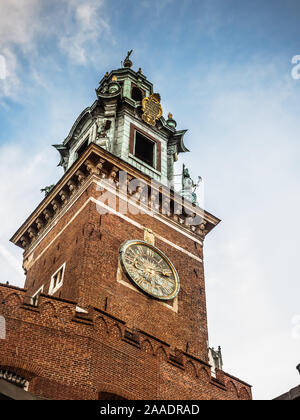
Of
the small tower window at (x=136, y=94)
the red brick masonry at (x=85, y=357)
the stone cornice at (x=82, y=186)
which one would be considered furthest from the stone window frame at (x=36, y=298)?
the small tower window at (x=136, y=94)

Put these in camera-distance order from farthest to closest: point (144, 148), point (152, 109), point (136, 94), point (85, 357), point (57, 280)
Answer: point (136, 94), point (152, 109), point (144, 148), point (57, 280), point (85, 357)

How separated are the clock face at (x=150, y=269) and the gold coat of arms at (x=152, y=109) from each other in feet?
32.3

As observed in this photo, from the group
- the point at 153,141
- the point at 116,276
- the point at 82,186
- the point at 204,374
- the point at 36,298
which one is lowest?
the point at 204,374

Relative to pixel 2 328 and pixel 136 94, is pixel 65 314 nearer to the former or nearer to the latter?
pixel 2 328

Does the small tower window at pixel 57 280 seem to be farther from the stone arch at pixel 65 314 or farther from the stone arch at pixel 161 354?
the stone arch at pixel 161 354

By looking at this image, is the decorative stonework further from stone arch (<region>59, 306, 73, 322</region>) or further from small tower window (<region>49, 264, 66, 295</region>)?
small tower window (<region>49, 264, 66, 295</region>)

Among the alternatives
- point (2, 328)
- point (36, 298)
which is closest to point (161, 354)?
point (36, 298)

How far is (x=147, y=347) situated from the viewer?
18.4 meters

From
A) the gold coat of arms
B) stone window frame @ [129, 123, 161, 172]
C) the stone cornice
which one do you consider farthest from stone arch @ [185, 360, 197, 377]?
the gold coat of arms

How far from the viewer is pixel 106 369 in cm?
1692

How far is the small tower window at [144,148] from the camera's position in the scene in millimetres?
29481

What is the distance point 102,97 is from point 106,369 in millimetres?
17352

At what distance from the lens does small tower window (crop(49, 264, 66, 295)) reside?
21.8m

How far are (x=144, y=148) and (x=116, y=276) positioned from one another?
10.5 metres
